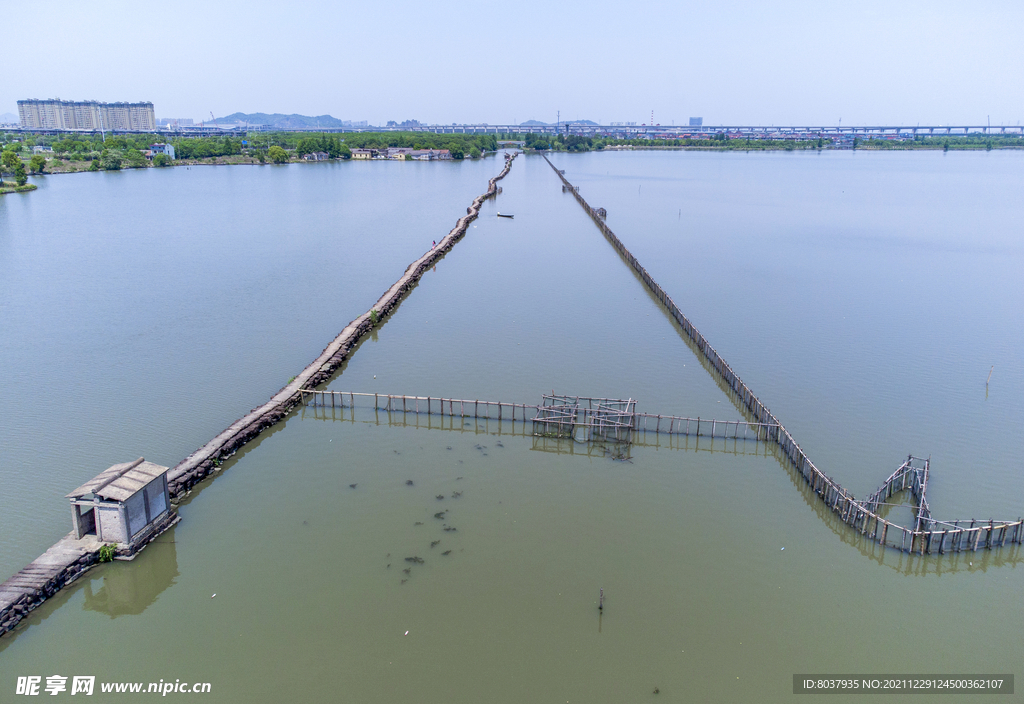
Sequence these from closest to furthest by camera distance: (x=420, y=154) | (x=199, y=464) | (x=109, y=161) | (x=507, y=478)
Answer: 1. (x=199, y=464)
2. (x=507, y=478)
3. (x=109, y=161)
4. (x=420, y=154)

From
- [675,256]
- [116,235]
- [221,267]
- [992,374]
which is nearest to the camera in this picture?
[992,374]

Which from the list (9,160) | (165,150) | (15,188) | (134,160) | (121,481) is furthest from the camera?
(165,150)

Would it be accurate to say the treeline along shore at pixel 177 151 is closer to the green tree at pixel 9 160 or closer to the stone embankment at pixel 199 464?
the green tree at pixel 9 160

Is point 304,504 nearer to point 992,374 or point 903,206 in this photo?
point 992,374

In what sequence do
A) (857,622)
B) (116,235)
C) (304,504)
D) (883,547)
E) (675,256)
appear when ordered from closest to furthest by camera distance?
(857,622) → (883,547) → (304,504) → (675,256) → (116,235)

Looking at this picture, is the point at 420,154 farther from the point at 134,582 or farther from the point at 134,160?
the point at 134,582

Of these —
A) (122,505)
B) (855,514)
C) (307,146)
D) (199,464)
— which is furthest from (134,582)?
(307,146)

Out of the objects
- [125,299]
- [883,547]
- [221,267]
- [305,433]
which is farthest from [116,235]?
[883,547]

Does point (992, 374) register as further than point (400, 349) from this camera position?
No
